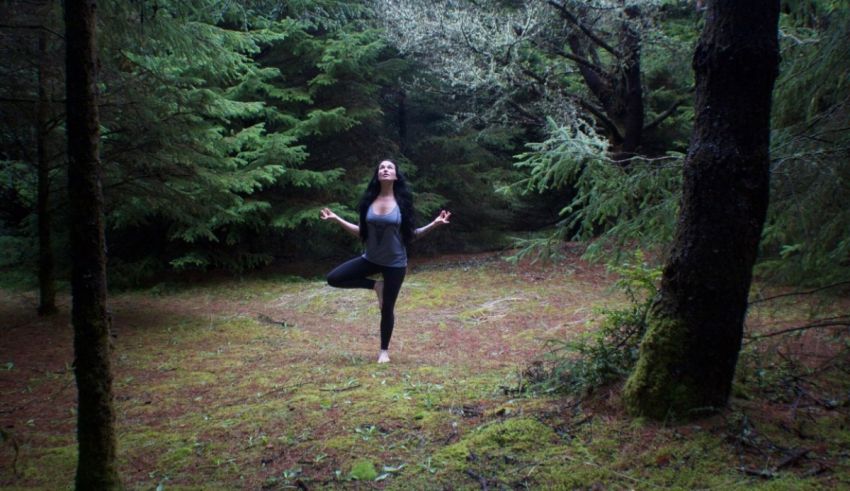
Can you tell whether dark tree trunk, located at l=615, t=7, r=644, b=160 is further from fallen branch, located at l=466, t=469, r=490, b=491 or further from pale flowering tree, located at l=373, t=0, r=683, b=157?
fallen branch, located at l=466, t=469, r=490, b=491

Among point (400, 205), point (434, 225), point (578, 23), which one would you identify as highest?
point (578, 23)

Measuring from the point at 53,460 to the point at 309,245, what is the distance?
11848 millimetres

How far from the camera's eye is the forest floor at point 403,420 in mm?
2768

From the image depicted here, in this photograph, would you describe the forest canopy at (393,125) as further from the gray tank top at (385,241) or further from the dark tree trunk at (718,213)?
the gray tank top at (385,241)

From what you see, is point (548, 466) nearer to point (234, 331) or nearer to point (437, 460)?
point (437, 460)

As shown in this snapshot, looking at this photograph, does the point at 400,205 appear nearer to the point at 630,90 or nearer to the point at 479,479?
the point at 479,479

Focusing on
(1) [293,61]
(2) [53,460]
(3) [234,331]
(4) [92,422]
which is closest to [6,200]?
(1) [293,61]

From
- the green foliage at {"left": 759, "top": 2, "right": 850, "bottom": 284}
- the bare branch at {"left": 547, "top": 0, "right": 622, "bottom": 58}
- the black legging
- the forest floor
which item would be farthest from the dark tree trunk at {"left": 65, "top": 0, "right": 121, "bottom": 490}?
the bare branch at {"left": 547, "top": 0, "right": 622, "bottom": 58}

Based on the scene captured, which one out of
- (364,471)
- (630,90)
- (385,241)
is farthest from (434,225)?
(630,90)

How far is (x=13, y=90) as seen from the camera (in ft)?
22.9

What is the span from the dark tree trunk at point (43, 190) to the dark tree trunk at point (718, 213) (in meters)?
7.11

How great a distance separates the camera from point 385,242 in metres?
5.97

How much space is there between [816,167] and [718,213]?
4.82ft

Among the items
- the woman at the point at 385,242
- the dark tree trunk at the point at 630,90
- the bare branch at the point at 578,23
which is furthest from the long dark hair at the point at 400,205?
the bare branch at the point at 578,23
